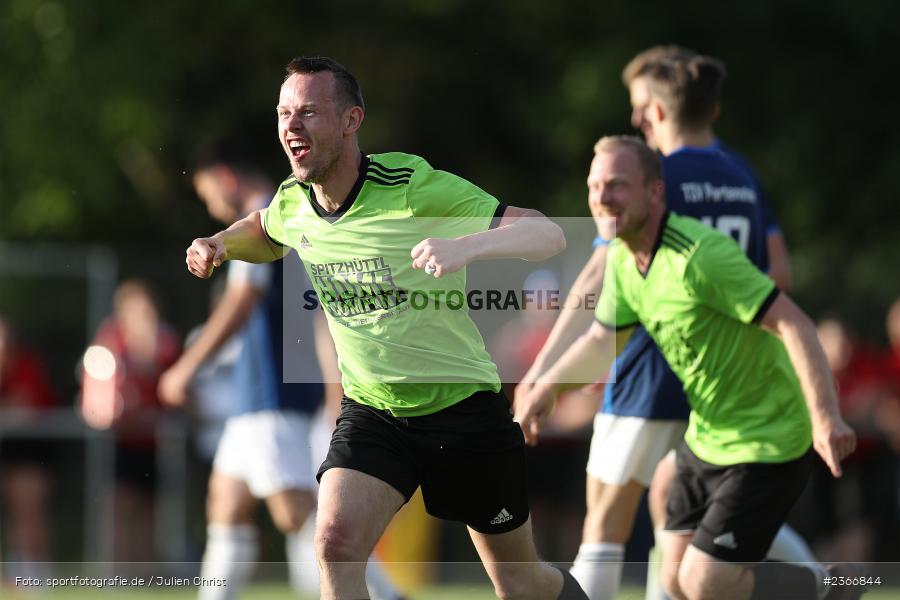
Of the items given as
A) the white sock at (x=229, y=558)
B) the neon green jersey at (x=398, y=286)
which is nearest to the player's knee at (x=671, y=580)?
the neon green jersey at (x=398, y=286)

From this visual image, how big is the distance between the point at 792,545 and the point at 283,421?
2.70 meters

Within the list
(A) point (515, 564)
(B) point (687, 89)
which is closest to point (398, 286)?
(A) point (515, 564)

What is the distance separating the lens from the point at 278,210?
5938 mm

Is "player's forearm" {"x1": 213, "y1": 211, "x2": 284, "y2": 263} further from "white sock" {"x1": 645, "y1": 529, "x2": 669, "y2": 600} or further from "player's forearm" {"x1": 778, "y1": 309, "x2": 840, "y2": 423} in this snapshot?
"white sock" {"x1": 645, "y1": 529, "x2": 669, "y2": 600}

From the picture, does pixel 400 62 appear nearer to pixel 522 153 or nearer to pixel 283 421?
pixel 522 153

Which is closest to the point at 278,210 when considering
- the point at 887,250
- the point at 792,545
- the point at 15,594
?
the point at 792,545

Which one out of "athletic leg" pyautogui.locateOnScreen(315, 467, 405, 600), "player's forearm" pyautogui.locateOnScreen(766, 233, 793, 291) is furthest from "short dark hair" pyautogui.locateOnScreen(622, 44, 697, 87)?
"athletic leg" pyautogui.locateOnScreen(315, 467, 405, 600)

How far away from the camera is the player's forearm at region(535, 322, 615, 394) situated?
21.9 ft

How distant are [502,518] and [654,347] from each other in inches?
71.6

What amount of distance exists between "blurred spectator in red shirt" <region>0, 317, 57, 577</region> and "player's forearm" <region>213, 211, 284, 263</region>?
21.4ft

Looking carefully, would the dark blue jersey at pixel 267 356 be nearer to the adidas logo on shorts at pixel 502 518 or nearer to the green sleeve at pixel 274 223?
the green sleeve at pixel 274 223

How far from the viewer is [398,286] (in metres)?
5.66

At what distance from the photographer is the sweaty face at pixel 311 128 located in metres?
5.56

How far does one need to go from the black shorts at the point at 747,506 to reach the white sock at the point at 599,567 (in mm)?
666
